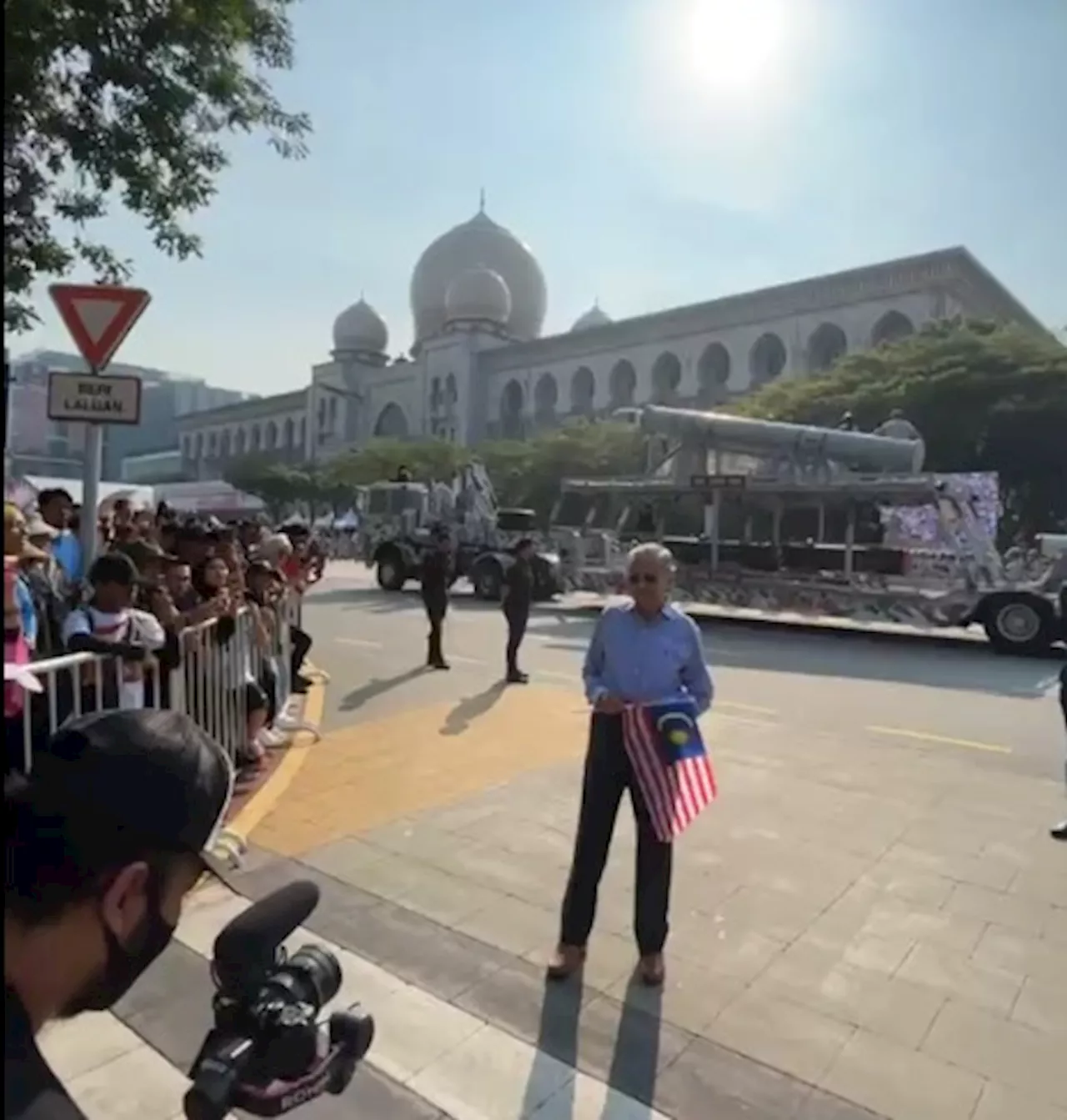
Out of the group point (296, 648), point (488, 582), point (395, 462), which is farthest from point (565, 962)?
point (395, 462)

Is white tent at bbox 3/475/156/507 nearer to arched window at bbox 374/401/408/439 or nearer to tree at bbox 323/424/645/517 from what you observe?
tree at bbox 323/424/645/517

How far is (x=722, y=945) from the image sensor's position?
12.5ft

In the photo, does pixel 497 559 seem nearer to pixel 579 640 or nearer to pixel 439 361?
pixel 579 640

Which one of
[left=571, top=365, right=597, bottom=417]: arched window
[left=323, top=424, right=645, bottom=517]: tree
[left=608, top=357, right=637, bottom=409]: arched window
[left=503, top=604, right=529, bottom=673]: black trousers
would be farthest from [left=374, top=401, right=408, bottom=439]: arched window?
[left=503, top=604, right=529, bottom=673]: black trousers

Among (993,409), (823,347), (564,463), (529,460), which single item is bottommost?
(564,463)

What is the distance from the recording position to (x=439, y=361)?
69.2 metres

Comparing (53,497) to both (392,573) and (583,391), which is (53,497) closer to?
(392,573)

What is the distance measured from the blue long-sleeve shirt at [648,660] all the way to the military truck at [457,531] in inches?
620

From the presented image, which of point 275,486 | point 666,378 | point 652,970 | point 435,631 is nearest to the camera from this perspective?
point 652,970

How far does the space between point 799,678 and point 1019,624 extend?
15.1ft

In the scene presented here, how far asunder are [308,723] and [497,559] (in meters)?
12.8

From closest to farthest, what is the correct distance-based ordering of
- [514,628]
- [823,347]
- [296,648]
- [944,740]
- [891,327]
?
[944,740]
[296,648]
[514,628]
[891,327]
[823,347]

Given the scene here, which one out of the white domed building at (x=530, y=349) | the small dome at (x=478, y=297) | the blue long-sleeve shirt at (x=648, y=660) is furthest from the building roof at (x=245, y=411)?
the blue long-sleeve shirt at (x=648, y=660)

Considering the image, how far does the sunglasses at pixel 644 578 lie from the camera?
3.53m
